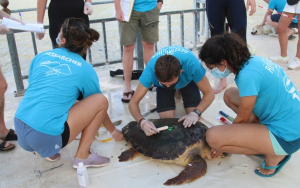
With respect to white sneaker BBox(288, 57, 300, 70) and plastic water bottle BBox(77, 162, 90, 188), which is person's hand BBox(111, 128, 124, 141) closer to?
plastic water bottle BBox(77, 162, 90, 188)

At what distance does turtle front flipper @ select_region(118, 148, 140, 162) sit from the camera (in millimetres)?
2326

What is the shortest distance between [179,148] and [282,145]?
0.75m

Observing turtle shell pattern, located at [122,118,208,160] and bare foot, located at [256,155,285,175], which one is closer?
bare foot, located at [256,155,285,175]

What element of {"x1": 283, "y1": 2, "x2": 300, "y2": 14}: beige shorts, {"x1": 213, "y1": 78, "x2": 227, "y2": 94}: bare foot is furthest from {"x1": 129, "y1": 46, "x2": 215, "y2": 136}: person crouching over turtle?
{"x1": 283, "y1": 2, "x2": 300, "y2": 14}: beige shorts

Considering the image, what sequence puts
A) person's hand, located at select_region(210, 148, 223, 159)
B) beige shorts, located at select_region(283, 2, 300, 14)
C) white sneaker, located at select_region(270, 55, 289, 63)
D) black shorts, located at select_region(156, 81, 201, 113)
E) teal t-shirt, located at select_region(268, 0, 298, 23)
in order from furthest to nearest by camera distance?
teal t-shirt, located at select_region(268, 0, 298, 23) → white sneaker, located at select_region(270, 55, 289, 63) → beige shorts, located at select_region(283, 2, 300, 14) → black shorts, located at select_region(156, 81, 201, 113) → person's hand, located at select_region(210, 148, 223, 159)

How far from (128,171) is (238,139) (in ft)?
2.91

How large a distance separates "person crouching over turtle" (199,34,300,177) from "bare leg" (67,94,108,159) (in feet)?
2.88

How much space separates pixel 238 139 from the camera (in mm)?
2078

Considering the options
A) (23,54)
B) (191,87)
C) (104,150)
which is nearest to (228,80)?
(191,87)

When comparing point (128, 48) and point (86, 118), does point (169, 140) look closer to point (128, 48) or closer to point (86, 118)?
point (86, 118)

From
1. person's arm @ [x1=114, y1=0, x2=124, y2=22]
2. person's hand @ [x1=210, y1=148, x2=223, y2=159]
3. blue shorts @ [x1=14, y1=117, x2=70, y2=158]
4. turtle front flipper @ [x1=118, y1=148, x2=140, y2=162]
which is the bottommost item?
turtle front flipper @ [x1=118, y1=148, x2=140, y2=162]

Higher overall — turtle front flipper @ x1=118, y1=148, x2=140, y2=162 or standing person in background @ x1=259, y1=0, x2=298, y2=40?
standing person in background @ x1=259, y1=0, x2=298, y2=40

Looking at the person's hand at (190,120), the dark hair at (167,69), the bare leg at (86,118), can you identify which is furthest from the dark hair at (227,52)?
the bare leg at (86,118)

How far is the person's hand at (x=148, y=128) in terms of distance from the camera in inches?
90.4
